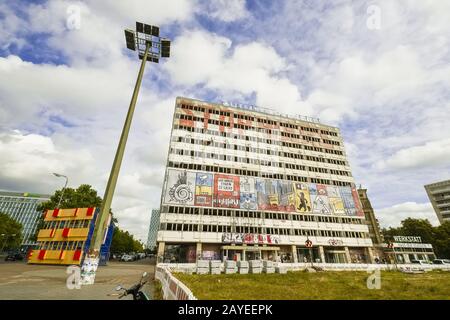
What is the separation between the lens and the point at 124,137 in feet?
47.2

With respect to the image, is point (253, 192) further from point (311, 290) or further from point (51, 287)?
point (51, 287)

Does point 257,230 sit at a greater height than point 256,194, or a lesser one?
lesser

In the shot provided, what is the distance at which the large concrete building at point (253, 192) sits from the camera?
38219 millimetres

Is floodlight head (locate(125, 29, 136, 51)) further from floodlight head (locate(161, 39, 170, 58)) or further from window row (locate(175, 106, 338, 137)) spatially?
window row (locate(175, 106, 338, 137))

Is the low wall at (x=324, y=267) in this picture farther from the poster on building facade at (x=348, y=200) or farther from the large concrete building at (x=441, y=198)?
the large concrete building at (x=441, y=198)

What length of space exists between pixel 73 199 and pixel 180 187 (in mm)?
21622

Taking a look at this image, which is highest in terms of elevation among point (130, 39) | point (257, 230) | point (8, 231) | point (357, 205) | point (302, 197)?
point (130, 39)

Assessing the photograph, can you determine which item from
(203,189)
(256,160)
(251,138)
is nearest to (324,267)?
(203,189)
